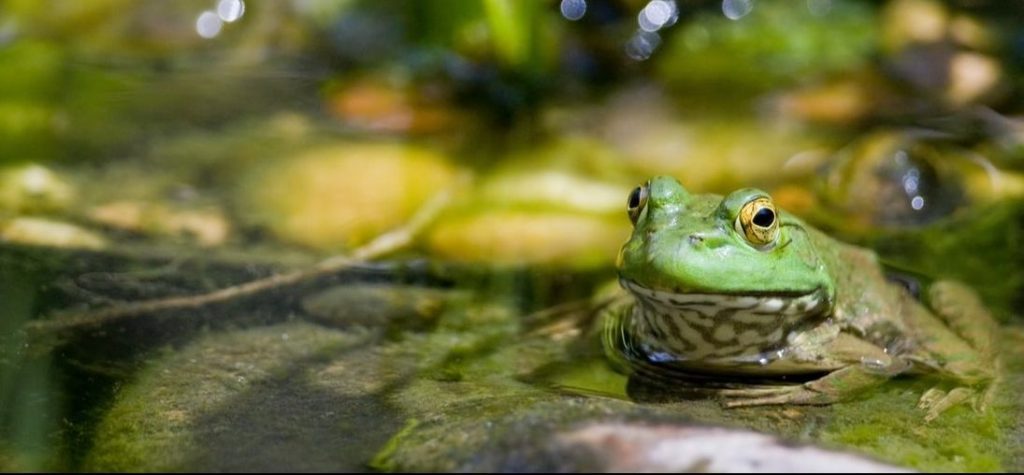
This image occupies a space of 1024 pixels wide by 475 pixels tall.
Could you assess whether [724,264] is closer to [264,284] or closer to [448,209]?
[264,284]

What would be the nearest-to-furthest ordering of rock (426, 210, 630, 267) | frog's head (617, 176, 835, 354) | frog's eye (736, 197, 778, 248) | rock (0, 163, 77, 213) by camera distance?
1. frog's head (617, 176, 835, 354)
2. frog's eye (736, 197, 778, 248)
3. rock (426, 210, 630, 267)
4. rock (0, 163, 77, 213)

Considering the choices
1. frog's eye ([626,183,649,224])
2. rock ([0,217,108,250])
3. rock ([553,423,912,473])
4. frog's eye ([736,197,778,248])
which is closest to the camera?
rock ([553,423,912,473])

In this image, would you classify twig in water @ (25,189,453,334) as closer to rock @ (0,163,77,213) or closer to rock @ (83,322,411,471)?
rock @ (83,322,411,471)

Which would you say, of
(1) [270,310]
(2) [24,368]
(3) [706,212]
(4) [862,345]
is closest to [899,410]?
(4) [862,345]

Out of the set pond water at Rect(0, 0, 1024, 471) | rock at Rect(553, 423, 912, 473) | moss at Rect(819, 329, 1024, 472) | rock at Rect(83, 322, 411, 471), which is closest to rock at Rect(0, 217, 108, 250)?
pond water at Rect(0, 0, 1024, 471)

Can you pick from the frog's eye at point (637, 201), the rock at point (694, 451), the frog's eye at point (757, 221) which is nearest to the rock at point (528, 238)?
the frog's eye at point (637, 201)

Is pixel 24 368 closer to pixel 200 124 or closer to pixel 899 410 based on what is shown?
pixel 899 410

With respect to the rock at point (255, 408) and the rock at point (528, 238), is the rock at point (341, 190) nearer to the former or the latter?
the rock at point (528, 238)
